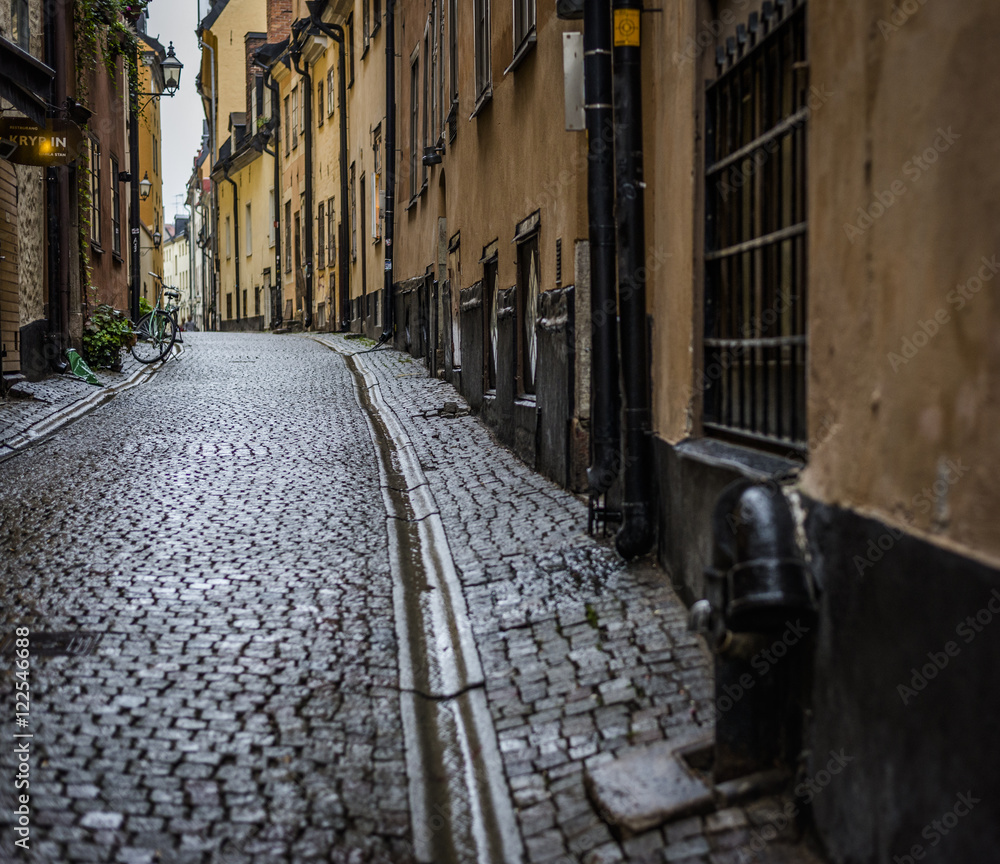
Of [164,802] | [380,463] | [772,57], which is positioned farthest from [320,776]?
[380,463]

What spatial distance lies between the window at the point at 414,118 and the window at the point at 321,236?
12.7 m

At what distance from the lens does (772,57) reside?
180 inches

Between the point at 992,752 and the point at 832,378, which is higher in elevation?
the point at 832,378

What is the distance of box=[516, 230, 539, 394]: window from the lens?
10.3m

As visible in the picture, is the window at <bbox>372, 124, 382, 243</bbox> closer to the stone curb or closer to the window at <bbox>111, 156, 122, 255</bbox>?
the window at <bbox>111, 156, 122, 255</bbox>

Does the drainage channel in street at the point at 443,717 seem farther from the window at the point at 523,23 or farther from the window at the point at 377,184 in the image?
the window at the point at 377,184

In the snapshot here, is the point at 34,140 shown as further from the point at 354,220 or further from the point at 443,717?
the point at 354,220

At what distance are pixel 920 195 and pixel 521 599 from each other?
364 cm

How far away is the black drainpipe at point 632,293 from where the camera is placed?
248 inches

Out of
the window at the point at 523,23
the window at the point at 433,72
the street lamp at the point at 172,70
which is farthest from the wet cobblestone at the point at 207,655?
the street lamp at the point at 172,70

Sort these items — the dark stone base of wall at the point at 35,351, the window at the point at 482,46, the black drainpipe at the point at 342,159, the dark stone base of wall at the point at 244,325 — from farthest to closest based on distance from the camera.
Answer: the dark stone base of wall at the point at 244,325, the black drainpipe at the point at 342,159, the dark stone base of wall at the point at 35,351, the window at the point at 482,46

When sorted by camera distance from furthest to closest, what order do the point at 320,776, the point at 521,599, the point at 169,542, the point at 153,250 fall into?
the point at 153,250 < the point at 169,542 < the point at 521,599 < the point at 320,776

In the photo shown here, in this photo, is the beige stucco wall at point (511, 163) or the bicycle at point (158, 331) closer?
the beige stucco wall at point (511, 163)

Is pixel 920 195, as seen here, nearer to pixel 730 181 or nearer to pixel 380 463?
pixel 730 181
